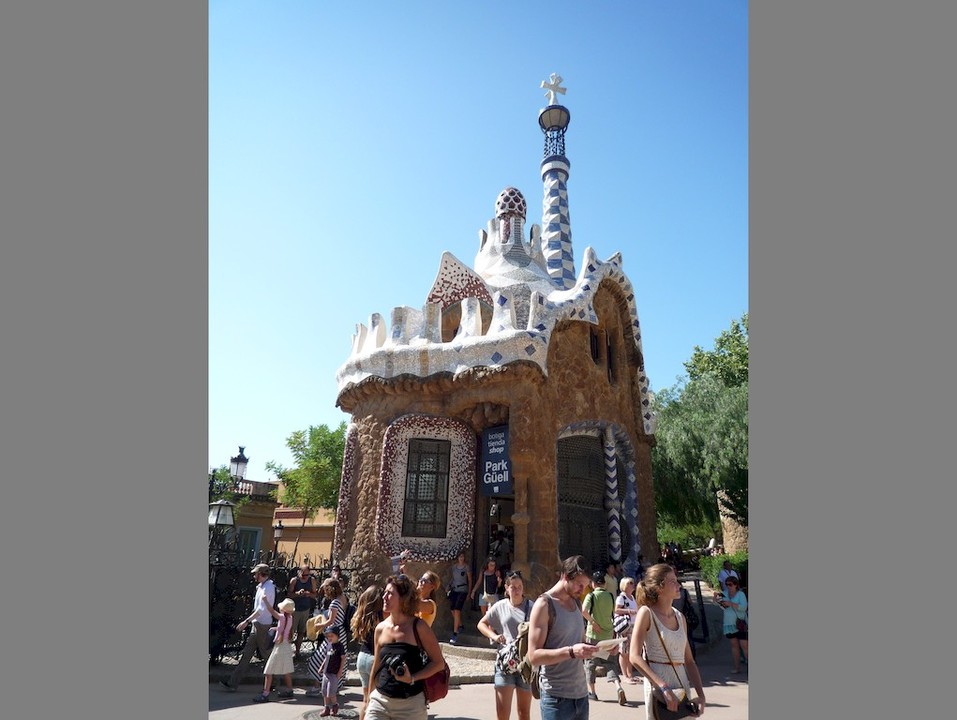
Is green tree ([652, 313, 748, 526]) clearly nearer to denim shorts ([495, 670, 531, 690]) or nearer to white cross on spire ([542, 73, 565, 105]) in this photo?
white cross on spire ([542, 73, 565, 105])

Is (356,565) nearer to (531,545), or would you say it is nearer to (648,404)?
(531,545)

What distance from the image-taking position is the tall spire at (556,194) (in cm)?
1585

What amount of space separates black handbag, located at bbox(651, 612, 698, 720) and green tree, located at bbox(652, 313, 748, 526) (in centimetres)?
1298

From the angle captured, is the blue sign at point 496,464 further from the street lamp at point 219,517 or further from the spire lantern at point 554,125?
the spire lantern at point 554,125

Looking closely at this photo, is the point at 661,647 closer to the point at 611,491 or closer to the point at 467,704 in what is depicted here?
the point at 467,704

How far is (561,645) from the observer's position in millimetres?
3416

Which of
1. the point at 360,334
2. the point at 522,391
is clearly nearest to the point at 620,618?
the point at 522,391

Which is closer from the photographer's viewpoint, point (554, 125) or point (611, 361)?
point (611, 361)

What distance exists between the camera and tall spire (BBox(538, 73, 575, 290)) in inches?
624

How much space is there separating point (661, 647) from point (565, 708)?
0.56m

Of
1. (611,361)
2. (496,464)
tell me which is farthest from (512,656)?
(611,361)

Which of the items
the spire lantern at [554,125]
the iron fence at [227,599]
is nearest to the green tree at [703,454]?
the spire lantern at [554,125]

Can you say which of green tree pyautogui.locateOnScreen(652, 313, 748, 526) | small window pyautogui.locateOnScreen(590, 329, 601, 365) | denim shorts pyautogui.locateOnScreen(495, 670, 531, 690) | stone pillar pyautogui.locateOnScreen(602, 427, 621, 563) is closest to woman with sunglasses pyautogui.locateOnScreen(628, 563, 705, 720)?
denim shorts pyautogui.locateOnScreen(495, 670, 531, 690)

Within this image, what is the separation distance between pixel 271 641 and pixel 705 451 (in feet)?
40.1
